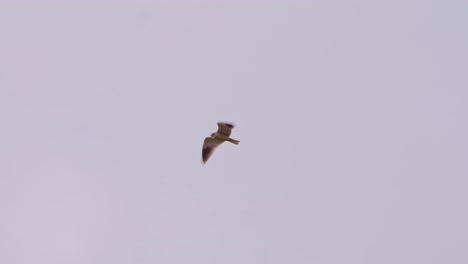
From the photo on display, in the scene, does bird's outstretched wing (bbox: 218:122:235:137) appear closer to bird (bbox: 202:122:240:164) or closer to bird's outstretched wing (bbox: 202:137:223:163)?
bird (bbox: 202:122:240:164)

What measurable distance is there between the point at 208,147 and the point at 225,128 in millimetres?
1926

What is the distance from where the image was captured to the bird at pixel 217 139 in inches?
1061

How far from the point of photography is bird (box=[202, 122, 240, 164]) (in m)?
27.0

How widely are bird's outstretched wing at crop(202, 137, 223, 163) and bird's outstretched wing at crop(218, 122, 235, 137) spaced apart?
1.02 metres

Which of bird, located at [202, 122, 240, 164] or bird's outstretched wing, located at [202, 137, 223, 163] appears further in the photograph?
bird's outstretched wing, located at [202, 137, 223, 163]

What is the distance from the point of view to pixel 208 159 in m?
28.4

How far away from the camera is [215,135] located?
91.1 feet

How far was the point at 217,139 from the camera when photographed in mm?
28000

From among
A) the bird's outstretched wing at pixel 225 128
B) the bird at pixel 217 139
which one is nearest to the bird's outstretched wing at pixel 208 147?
the bird at pixel 217 139

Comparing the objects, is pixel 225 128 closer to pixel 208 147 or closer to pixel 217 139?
pixel 217 139

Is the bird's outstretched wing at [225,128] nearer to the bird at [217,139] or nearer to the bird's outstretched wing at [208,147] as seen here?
the bird at [217,139]

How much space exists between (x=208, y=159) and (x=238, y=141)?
2130mm

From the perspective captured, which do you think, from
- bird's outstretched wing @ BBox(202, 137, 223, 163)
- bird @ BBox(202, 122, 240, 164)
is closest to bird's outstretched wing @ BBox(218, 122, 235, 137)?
bird @ BBox(202, 122, 240, 164)

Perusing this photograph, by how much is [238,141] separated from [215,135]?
4.39ft
